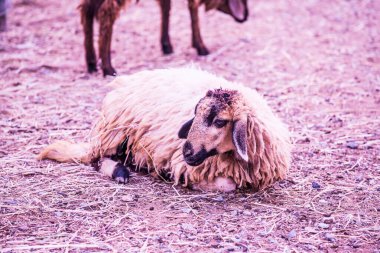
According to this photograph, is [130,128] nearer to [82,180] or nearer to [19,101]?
[82,180]

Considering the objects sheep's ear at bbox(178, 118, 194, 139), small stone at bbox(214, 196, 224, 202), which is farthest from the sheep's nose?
small stone at bbox(214, 196, 224, 202)

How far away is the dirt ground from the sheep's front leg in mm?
63

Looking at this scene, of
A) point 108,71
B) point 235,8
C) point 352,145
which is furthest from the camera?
point 235,8

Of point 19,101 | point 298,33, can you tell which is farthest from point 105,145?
point 298,33

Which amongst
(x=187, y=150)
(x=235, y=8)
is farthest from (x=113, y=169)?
(x=235, y=8)

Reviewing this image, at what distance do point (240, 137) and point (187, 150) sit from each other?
360 mm

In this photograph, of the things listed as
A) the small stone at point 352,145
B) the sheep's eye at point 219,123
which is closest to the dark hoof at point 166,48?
the small stone at point 352,145

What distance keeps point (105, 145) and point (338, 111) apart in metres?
2.73

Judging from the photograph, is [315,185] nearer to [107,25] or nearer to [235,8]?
[107,25]

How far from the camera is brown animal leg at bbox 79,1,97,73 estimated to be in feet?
22.2

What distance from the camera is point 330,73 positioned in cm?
729

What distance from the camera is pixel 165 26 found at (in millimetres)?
7902

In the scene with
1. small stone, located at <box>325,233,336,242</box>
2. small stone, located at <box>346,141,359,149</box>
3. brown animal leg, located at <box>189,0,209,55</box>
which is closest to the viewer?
small stone, located at <box>325,233,336,242</box>

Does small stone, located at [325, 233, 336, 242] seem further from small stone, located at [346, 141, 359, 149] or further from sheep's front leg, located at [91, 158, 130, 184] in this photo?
small stone, located at [346, 141, 359, 149]
